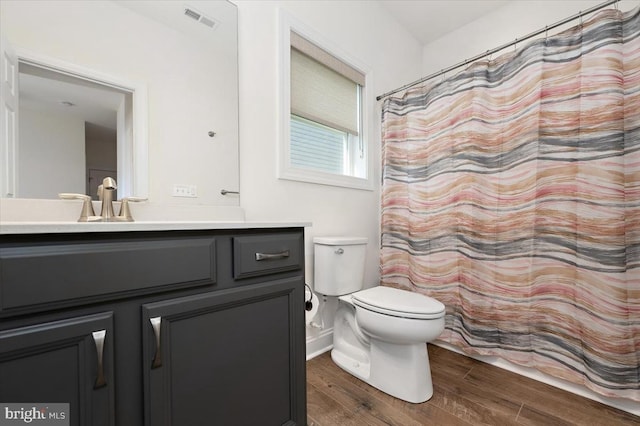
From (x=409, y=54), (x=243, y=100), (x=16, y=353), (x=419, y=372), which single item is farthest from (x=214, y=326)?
(x=409, y=54)

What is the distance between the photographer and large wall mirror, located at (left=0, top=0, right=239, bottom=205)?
96 cm

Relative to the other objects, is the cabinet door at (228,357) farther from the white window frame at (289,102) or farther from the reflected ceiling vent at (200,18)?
the reflected ceiling vent at (200,18)

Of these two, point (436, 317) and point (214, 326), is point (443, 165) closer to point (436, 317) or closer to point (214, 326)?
point (436, 317)

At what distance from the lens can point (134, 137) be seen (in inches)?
45.3

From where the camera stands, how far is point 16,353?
55 centimetres

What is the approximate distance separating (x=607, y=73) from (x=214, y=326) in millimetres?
1937

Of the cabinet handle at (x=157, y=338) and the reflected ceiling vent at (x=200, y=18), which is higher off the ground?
the reflected ceiling vent at (x=200, y=18)

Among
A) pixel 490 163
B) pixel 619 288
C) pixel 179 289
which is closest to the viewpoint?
pixel 179 289

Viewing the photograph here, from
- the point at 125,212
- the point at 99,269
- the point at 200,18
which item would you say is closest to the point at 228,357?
the point at 99,269

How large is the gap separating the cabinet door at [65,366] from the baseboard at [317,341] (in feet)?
3.96

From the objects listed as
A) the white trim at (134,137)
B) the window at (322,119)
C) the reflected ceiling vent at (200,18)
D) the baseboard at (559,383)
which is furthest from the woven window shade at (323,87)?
the baseboard at (559,383)

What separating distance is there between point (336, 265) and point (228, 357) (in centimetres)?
89

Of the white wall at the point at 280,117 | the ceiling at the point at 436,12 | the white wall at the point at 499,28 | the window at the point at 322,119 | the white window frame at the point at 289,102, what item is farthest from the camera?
the ceiling at the point at 436,12

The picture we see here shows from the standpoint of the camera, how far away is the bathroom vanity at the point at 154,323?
0.57 meters
